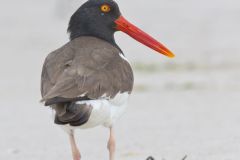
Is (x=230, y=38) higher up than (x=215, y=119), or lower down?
higher up

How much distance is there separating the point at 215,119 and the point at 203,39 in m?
6.38

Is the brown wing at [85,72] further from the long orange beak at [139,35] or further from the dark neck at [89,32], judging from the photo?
the long orange beak at [139,35]

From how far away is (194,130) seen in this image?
29.9 ft

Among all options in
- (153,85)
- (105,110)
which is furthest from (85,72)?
(153,85)

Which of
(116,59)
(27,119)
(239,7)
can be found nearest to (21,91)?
(27,119)

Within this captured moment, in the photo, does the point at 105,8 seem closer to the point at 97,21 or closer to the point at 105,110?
the point at 97,21

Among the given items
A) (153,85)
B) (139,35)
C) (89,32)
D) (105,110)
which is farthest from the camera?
(153,85)

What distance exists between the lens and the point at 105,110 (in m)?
6.48

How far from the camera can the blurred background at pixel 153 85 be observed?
841 cm

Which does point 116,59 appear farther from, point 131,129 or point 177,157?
point 131,129

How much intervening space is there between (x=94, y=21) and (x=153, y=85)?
491cm

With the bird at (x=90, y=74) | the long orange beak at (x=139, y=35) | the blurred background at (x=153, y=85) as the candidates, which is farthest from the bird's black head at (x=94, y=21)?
the blurred background at (x=153, y=85)

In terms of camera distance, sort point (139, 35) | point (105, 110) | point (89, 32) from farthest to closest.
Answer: point (139, 35)
point (89, 32)
point (105, 110)

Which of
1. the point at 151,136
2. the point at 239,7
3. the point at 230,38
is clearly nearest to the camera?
the point at 151,136
